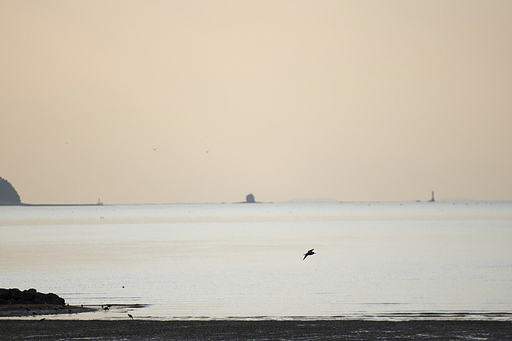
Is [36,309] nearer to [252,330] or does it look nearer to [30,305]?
[30,305]

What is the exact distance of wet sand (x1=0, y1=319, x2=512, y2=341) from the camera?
24.7 m

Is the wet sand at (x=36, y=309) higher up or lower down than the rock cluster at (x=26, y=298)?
lower down

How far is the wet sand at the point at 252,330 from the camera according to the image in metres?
24.7

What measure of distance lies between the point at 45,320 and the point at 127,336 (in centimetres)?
675

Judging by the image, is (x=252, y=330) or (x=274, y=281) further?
(x=274, y=281)

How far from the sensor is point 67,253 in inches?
3300

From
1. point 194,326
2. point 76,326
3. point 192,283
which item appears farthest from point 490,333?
point 192,283

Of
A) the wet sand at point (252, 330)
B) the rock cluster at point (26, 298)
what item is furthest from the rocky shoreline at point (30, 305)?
the wet sand at point (252, 330)

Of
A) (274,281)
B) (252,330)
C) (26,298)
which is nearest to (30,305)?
(26,298)

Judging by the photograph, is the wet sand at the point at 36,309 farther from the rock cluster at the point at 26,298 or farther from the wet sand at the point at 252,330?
the wet sand at the point at 252,330

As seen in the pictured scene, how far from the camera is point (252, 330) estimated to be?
87.2 ft

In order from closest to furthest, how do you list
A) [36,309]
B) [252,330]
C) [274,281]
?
[252,330], [36,309], [274,281]

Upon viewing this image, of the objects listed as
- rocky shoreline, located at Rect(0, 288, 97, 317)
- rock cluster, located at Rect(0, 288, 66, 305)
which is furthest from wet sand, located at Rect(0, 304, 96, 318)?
rock cluster, located at Rect(0, 288, 66, 305)

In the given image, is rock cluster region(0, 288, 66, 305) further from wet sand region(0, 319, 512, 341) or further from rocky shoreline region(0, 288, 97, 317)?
wet sand region(0, 319, 512, 341)
